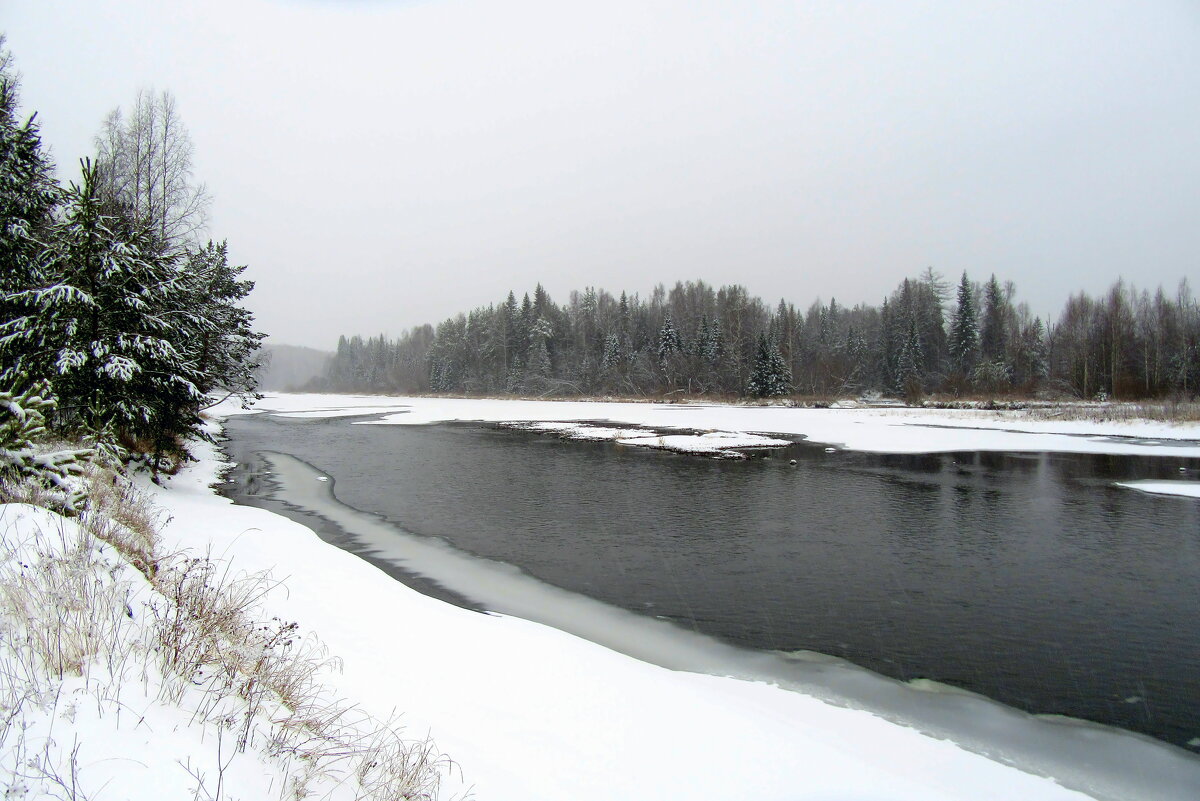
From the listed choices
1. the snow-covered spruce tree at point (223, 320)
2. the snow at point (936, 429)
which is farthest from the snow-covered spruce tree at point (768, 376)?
the snow-covered spruce tree at point (223, 320)

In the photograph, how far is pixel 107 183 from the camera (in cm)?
2275

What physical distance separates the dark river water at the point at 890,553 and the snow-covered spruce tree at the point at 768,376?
38185 millimetres

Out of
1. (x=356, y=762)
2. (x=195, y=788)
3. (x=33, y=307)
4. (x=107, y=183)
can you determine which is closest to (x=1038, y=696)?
(x=356, y=762)

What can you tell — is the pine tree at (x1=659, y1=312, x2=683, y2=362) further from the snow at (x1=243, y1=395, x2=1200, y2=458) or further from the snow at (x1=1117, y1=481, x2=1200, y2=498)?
the snow at (x1=1117, y1=481, x2=1200, y2=498)

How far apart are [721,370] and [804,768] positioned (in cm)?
6609

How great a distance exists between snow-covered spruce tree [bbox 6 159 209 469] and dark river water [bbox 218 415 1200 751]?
144 inches

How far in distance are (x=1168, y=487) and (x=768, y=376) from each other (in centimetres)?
4441

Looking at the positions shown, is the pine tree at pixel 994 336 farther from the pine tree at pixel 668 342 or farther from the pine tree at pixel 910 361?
the pine tree at pixel 668 342

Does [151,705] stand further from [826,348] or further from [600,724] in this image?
[826,348]

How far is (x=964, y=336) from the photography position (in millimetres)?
64125

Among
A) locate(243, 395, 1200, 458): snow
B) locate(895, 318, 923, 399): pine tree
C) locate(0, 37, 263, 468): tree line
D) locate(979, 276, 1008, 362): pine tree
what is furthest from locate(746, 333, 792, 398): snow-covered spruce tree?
locate(0, 37, 263, 468): tree line

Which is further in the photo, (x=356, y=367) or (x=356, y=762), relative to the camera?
(x=356, y=367)

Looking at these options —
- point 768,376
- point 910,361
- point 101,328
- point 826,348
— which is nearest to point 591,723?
point 101,328

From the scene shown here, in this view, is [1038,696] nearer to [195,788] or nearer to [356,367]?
[195,788]
